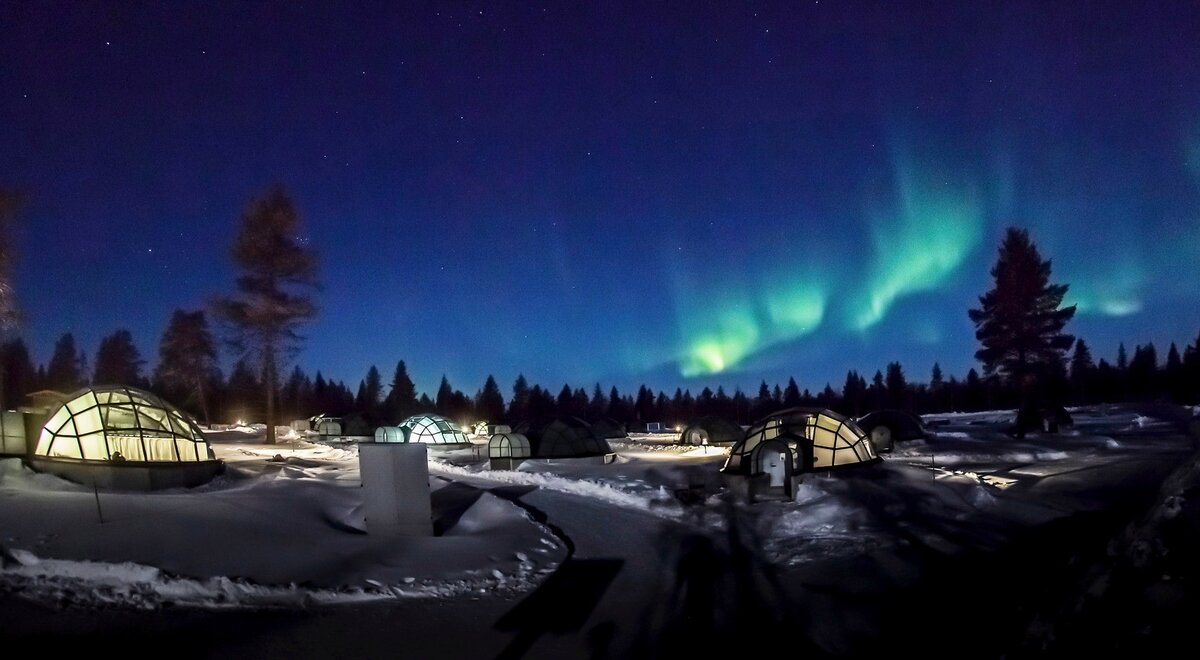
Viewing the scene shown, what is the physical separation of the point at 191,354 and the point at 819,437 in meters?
49.9

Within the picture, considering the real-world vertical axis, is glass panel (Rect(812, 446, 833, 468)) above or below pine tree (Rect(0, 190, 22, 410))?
below

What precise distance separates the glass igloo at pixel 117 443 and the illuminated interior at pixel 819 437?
1769 cm

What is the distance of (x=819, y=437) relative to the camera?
90.0 ft

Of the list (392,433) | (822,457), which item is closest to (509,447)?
(392,433)

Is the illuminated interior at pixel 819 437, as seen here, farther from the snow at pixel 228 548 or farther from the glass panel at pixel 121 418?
the glass panel at pixel 121 418

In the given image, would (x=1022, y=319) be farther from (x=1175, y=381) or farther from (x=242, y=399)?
(x=242, y=399)

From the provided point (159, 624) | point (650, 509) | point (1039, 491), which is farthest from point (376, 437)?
point (159, 624)

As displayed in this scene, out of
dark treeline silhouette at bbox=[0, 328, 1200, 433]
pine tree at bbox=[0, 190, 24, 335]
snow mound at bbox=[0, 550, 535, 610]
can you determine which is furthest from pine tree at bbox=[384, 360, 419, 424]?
snow mound at bbox=[0, 550, 535, 610]

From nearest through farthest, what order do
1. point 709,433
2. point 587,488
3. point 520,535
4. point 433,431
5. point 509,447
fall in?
point 520,535 → point 587,488 → point 509,447 → point 433,431 → point 709,433

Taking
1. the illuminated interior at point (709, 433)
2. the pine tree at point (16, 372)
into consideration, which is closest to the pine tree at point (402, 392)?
the pine tree at point (16, 372)

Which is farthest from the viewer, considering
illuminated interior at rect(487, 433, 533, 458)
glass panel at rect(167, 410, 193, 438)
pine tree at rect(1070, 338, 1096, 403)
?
pine tree at rect(1070, 338, 1096, 403)

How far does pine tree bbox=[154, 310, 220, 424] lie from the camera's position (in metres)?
56.9

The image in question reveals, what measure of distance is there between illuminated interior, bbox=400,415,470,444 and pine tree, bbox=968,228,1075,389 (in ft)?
121

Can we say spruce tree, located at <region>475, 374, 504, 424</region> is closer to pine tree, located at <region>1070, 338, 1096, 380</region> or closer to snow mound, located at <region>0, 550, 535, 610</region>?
pine tree, located at <region>1070, 338, 1096, 380</region>
